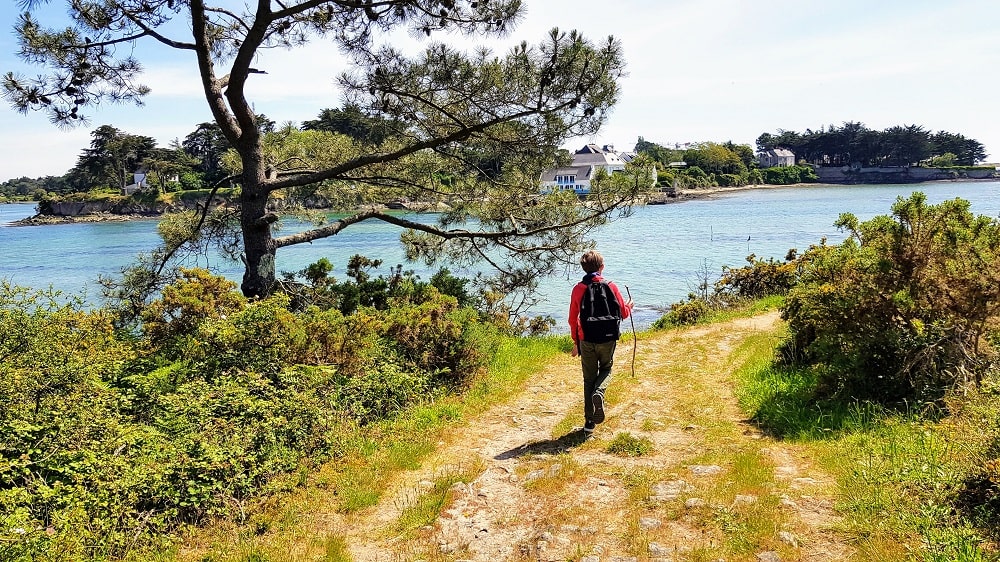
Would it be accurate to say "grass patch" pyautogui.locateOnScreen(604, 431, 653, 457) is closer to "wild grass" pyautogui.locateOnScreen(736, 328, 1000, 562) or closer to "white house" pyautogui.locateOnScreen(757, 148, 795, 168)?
"wild grass" pyautogui.locateOnScreen(736, 328, 1000, 562)

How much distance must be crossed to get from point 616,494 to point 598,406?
1561 mm

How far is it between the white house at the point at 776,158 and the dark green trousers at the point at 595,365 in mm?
146778

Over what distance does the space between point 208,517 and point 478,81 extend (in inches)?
246

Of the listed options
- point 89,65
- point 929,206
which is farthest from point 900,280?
point 89,65

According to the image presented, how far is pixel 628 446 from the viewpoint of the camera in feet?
18.7

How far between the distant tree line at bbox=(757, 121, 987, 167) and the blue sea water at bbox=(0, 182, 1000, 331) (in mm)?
65898

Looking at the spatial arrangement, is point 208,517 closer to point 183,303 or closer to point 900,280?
point 183,303

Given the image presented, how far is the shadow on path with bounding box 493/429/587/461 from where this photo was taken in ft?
19.2

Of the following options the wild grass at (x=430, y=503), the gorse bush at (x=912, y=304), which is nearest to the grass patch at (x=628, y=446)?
the wild grass at (x=430, y=503)

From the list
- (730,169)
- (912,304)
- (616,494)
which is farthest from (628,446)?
(730,169)

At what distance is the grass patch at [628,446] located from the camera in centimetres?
563

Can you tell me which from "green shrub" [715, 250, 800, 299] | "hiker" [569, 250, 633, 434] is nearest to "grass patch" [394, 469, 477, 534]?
"hiker" [569, 250, 633, 434]

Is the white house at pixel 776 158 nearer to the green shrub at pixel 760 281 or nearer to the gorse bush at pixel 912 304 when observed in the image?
the green shrub at pixel 760 281

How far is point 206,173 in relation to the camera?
6669 cm
